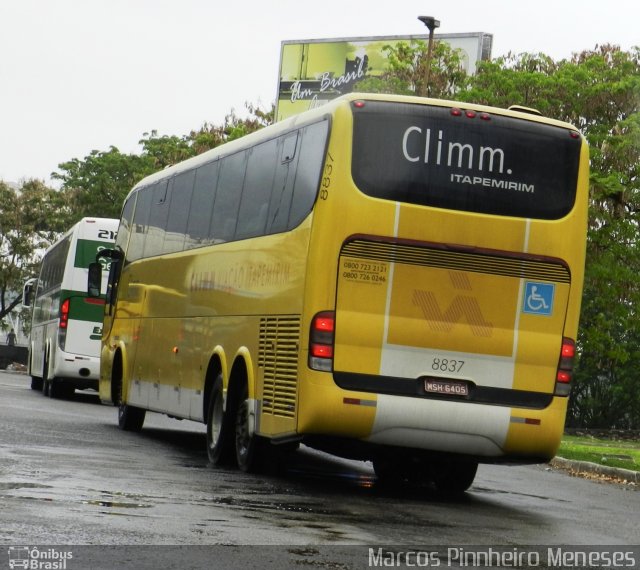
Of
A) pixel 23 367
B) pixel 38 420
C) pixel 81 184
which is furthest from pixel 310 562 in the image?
pixel 81 184

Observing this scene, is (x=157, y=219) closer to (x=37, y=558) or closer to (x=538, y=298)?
(x=538, y=298)

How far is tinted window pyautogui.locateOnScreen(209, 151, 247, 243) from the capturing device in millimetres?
16578

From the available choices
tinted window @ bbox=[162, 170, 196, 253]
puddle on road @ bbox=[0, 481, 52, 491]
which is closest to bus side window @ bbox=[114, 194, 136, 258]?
tinted window @ bbox=[162, 170, 196, 253]

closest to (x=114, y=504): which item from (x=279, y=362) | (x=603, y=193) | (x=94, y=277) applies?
(x=279, y=362)

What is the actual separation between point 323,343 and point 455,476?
10.1 feet

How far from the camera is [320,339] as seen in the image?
13477 millimetres

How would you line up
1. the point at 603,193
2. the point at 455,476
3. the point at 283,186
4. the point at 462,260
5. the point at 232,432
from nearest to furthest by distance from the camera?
the point at 462,260, the point at 283,186, the point at 455,476, the point at 232,432, the point at 603,193

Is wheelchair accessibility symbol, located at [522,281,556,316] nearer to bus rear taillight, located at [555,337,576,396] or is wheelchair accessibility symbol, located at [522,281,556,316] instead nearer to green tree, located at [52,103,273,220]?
bus rear taillight, located at [555,337,576,396]

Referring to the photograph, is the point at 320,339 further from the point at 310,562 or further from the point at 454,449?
the point at 310,562

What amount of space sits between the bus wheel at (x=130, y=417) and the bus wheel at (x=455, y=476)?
7060mm

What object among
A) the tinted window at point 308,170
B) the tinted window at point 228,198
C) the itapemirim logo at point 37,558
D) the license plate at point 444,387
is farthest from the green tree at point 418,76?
the itapemirim logo at point 37,558

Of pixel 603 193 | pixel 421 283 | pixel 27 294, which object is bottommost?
pixel 421 283

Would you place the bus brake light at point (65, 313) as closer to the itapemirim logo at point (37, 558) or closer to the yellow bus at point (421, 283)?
the yellow bus at point (421, 283)

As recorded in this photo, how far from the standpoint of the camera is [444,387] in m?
13.7
